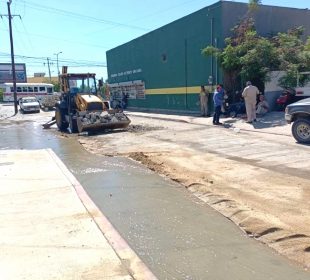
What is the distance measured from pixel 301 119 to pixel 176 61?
15.8 metres

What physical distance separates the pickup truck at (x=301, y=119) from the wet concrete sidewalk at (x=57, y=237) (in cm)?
679

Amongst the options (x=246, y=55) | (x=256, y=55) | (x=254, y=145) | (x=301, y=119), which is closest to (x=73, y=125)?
(x=246, y=55)

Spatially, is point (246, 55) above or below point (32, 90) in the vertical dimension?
above

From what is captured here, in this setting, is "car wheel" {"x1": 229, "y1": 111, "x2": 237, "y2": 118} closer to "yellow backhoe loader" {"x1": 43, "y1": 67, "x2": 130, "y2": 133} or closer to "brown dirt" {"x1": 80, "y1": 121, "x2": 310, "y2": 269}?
"yellow backhoe loader" {"x1": 43, "y1": 67, "x2": 130, "y2": 133}

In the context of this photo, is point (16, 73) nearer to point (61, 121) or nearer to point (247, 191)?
point (61, 121)

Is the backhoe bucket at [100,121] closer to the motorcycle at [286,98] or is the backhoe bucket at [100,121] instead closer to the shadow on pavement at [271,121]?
the shadow on pavement at [271,121]

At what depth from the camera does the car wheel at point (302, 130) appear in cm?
1152

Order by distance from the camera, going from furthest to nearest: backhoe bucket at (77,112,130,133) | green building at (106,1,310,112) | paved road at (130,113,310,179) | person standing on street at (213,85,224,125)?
green building at (106,1,310,112)
person standing on street at (213,85,224,125)
backhoe bucket at (77,112,130,133)
paved road at (130,113,310,179)

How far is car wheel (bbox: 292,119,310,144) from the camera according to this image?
11.5 metres

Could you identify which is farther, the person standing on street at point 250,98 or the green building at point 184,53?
the green building at point 184,53

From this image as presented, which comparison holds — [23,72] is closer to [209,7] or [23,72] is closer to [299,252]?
[209,7]

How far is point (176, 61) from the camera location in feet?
87.0

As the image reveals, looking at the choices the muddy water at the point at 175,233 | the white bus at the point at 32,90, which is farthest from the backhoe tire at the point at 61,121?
the white bus at the point at 32,90

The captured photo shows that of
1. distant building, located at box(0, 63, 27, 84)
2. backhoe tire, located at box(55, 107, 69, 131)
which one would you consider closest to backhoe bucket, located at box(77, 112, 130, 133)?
backhoe tire, located at box(55, 107, 69, 131)
